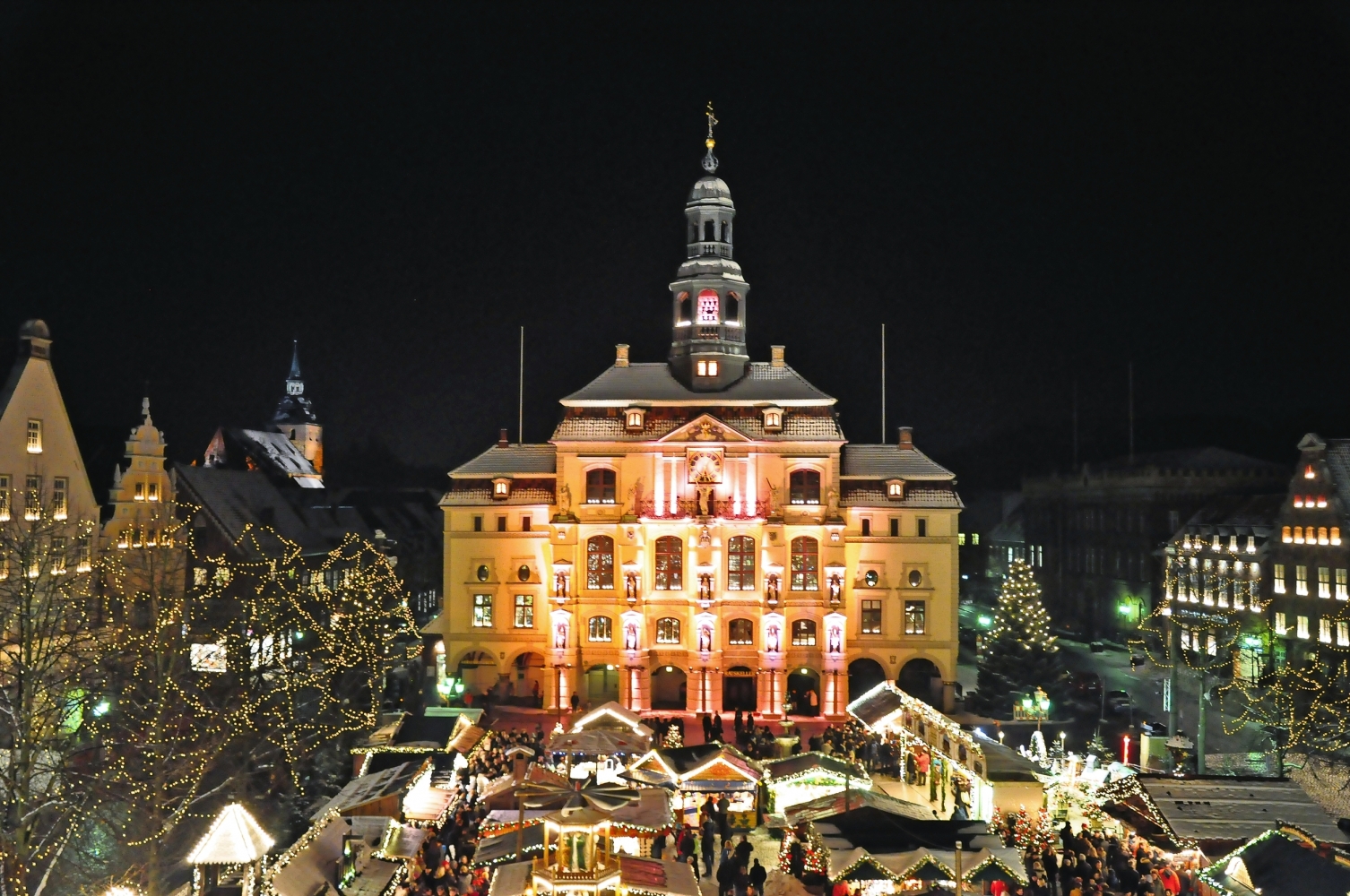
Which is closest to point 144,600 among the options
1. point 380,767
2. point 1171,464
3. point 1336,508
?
point 380,767

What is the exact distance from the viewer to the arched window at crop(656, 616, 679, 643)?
52625 millimetres

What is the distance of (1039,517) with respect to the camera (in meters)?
84.7

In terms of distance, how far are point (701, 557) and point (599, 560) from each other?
5.07 meters

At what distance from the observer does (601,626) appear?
53.1 metres

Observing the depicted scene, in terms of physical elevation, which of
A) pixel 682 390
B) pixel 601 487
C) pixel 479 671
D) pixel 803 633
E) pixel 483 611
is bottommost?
pixel 479 671

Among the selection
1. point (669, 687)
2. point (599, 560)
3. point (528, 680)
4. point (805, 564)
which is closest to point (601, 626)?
point (599, 560)

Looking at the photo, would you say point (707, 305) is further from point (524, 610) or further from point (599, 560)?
point (524, 610)

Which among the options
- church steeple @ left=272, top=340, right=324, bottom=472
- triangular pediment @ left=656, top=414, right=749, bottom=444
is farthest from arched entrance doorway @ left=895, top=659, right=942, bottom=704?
church steeple @ left=272, top=340, right=324, bottom=472

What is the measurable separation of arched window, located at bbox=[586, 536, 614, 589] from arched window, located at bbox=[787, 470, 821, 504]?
8858 mm

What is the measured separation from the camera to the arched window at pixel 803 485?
53062mm

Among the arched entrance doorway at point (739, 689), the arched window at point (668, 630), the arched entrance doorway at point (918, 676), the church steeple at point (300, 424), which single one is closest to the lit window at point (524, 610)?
the arched window at point (668, 630)

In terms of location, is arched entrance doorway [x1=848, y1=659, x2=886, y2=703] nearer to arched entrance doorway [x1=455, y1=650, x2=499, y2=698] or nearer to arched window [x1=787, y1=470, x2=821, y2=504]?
arched window [x1=787, y1=470, x2=821, y2=504]

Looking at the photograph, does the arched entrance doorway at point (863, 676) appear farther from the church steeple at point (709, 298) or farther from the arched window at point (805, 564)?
the church steeple at point (709, 298)

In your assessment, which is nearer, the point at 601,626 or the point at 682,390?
the point at 601,626
